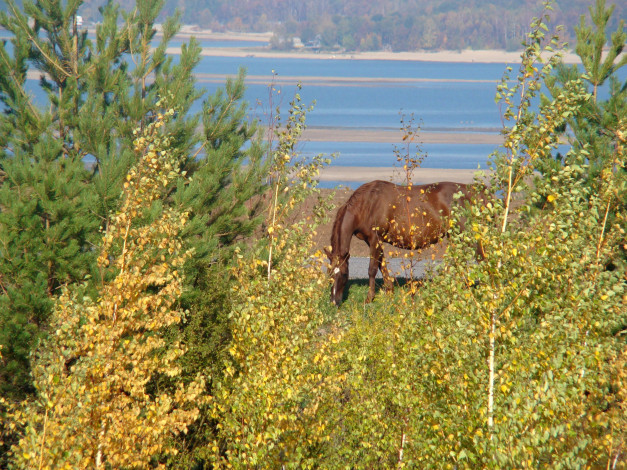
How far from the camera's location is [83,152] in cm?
1282

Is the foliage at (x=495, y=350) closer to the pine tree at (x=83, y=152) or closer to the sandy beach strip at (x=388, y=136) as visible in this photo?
the pine tree at (x=83, y=152)

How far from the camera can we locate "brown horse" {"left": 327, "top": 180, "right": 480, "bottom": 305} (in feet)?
46.9

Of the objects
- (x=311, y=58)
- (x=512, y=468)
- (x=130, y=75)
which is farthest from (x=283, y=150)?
(x=311, y=58)

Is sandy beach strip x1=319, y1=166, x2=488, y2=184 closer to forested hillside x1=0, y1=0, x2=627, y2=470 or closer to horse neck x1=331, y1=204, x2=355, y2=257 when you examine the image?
horse neck x1=331, y1=204, x2=355, y2=257

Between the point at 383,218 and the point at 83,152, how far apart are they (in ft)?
16.4

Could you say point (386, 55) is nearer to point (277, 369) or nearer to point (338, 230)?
point (338, 230)

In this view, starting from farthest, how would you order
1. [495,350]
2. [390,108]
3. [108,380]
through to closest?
[390,108] → [108,380] → [495,350]

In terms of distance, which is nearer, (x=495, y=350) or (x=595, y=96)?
(x=495, y=350)

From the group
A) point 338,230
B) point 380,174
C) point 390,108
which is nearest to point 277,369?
point 338,230

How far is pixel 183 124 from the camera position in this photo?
42.3ft

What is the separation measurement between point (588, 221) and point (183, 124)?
7.70 m

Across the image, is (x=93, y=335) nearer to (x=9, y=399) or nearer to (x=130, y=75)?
(x=9, y=399)

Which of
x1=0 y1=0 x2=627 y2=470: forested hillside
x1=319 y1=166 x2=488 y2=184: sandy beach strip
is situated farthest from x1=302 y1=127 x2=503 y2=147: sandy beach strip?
x1=0 y1=0 x2=627 y2=470: forested hillside

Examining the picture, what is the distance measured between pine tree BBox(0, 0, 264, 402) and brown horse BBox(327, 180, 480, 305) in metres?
1.69
